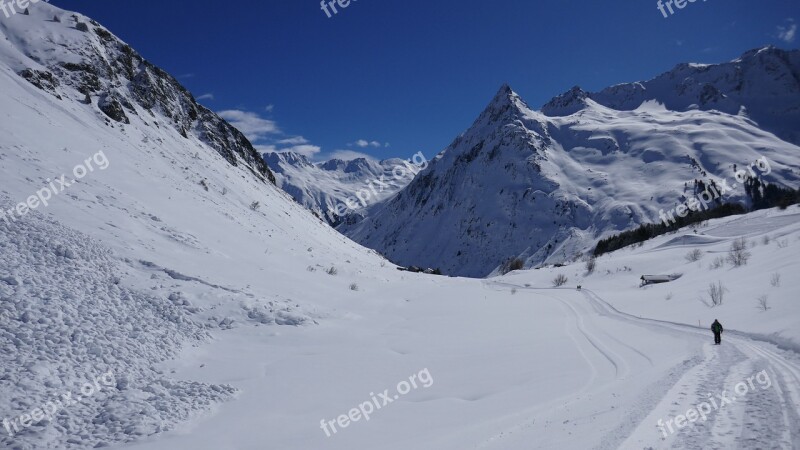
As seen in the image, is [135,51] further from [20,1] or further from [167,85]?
[20,1]

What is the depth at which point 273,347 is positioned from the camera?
10.7 meters

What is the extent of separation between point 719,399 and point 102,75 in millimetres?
41139

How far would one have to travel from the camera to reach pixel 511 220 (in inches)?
6265

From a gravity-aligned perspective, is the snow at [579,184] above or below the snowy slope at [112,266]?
above

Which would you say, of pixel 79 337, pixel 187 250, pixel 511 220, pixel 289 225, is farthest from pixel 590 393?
pixel 511 220
